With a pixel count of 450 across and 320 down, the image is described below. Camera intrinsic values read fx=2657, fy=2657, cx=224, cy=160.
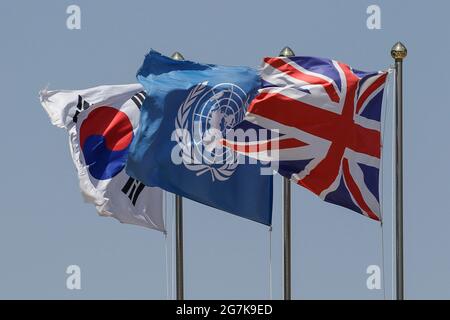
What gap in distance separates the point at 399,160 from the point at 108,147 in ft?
33.1

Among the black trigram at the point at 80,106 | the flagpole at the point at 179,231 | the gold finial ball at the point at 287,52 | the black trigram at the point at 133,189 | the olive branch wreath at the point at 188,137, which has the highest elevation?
the gold finial ball at the point at 287,52

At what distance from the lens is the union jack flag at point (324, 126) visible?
228 feet

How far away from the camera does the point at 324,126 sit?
69.7 meters

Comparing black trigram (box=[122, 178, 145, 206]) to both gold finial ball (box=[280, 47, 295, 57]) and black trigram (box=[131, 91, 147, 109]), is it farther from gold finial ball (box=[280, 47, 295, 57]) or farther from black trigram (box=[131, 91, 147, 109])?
gold finial ball (box=[280, 47, 295, 57])

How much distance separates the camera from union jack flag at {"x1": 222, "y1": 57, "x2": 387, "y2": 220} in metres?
69.4

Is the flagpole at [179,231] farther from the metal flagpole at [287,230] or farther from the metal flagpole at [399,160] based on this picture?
the metal flagpole at [399,160]

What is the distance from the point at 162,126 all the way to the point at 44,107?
6386 mm

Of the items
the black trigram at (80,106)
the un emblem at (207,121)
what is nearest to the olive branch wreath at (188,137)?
the un emblem at (207,121)

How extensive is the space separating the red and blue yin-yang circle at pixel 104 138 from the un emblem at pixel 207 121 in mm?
4181

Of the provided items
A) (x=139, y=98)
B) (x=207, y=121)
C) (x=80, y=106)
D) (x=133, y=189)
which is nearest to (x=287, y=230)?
(x=207, y=121)

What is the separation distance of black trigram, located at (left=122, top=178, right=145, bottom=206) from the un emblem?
384cm

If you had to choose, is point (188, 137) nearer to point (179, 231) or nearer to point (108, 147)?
point (179, 231)

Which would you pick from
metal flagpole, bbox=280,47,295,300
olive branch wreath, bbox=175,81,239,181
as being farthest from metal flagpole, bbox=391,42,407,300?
olive branch wreath, bbox=175,81,239,181
